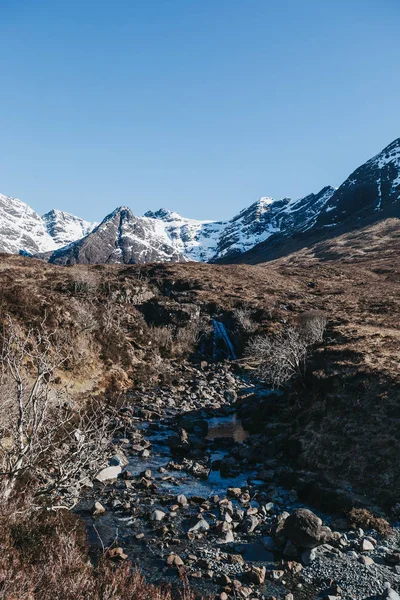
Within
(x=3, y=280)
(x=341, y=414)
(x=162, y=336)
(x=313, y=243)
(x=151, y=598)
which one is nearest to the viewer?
(x=151, y=598)

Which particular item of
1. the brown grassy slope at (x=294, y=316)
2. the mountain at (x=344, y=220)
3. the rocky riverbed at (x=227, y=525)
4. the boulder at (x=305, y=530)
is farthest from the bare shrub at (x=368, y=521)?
the mountain at (x=344, y=220)

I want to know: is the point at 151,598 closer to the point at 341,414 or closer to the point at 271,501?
the point at 271,501

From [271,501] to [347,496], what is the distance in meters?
3.40

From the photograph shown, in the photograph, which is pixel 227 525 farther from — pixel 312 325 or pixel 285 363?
pixel 312 325

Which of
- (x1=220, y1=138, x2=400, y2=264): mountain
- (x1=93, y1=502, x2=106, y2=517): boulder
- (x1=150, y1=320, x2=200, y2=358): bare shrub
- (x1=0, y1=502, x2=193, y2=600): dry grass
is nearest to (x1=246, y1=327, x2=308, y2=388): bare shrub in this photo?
(x1=150, y1=320, x2=200, y2=358): bare shrub

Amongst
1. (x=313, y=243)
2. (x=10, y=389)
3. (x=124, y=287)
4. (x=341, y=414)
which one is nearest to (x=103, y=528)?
(x=10, y=389)

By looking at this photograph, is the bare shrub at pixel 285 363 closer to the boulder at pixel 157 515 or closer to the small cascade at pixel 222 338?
the small cascade at pixel 222 338

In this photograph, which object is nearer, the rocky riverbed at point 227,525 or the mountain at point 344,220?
the rocky riverbed at point 227,525

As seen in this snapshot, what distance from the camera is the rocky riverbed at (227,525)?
1247 cm

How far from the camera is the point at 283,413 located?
92.5 feet

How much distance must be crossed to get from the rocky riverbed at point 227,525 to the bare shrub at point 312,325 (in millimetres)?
15366

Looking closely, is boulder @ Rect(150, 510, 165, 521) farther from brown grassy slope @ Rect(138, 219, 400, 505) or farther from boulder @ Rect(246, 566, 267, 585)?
brown grassy slope @ Rect(138, 219, 400, 505)

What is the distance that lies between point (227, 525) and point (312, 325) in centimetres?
2933

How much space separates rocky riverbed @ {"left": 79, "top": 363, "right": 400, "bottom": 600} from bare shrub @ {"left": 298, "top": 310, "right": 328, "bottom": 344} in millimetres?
15366
